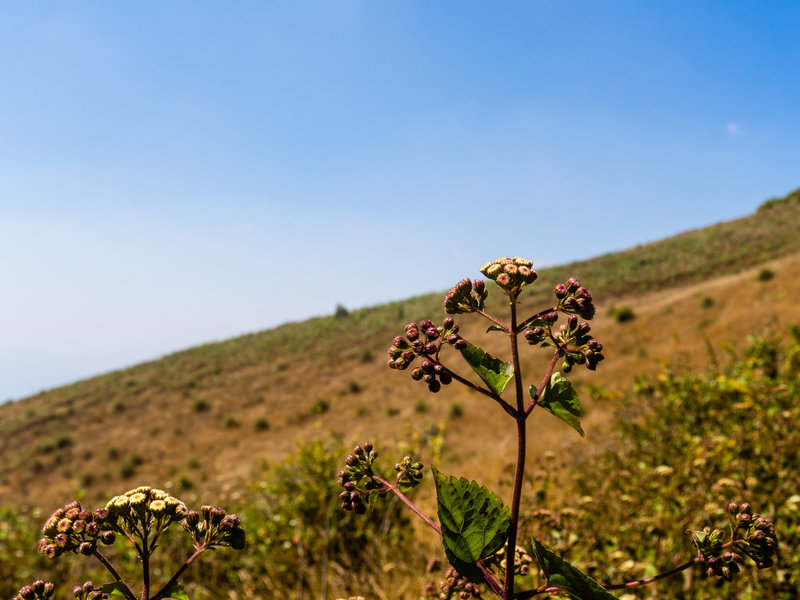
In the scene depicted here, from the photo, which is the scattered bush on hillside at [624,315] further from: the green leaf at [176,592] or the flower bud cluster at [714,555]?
the green leaf at [176,592]

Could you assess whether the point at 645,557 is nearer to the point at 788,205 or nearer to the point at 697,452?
the point at 697,452

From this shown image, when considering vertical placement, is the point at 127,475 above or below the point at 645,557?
below

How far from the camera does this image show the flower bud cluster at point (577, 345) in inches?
36.9

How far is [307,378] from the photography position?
32.1m

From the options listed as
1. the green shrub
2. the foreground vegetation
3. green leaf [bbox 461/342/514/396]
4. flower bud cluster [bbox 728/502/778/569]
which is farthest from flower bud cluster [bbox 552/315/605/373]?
the green shrub

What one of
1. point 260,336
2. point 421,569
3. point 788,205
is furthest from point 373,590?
point 788,205

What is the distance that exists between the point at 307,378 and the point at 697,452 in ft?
97.6

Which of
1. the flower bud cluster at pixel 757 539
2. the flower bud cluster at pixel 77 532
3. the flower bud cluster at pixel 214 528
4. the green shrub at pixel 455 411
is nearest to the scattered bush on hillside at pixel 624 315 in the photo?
the green shrub at pixel 455 411

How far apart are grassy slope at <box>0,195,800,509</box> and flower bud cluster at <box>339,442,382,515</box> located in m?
6.86

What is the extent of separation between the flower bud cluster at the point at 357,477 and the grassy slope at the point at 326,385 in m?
6.86

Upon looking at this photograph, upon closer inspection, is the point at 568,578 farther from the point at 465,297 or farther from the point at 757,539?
the point at 465,297

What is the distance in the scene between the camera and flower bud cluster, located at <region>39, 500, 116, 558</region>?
1.00m

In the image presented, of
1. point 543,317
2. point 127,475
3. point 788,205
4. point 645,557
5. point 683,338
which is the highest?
point 788,205

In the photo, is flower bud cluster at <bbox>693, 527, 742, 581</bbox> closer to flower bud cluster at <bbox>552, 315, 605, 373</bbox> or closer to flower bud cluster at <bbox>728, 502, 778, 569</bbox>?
Answer: flower bud cluster at <bbox>728, 502, 778, 569</bbox>
